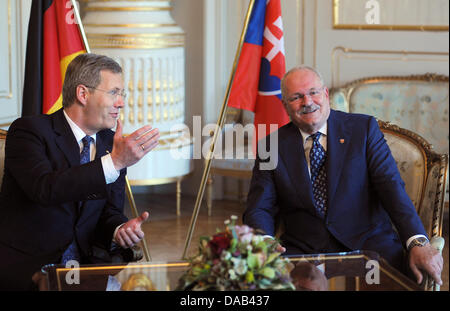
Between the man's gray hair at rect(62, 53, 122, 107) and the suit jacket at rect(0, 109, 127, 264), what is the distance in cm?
11

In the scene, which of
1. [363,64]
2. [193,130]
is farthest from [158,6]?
[363,64]

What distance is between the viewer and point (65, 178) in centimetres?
258

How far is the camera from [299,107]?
3.06 meters

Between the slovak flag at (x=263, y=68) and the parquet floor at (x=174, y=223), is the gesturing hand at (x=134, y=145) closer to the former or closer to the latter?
the slovak flag at (x=263, y=68)

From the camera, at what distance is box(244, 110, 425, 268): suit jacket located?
2996mm

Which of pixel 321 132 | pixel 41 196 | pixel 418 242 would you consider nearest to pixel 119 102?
pixel 41 196

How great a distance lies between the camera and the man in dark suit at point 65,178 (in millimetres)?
2605

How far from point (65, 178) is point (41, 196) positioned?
4.4 inches

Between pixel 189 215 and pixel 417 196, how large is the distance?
119 inches

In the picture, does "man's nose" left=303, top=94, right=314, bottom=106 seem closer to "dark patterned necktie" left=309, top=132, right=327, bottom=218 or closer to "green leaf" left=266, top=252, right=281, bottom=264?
"dark patterned necktie" left=309, top=132, right=327, bottom=218

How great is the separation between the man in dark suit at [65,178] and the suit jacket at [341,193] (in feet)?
2.28

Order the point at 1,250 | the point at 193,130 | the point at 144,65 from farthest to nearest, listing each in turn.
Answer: the point at 193,130, the point at 144,65, the point at 1,250

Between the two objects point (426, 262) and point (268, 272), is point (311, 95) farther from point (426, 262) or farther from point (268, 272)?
point (268, 272)
